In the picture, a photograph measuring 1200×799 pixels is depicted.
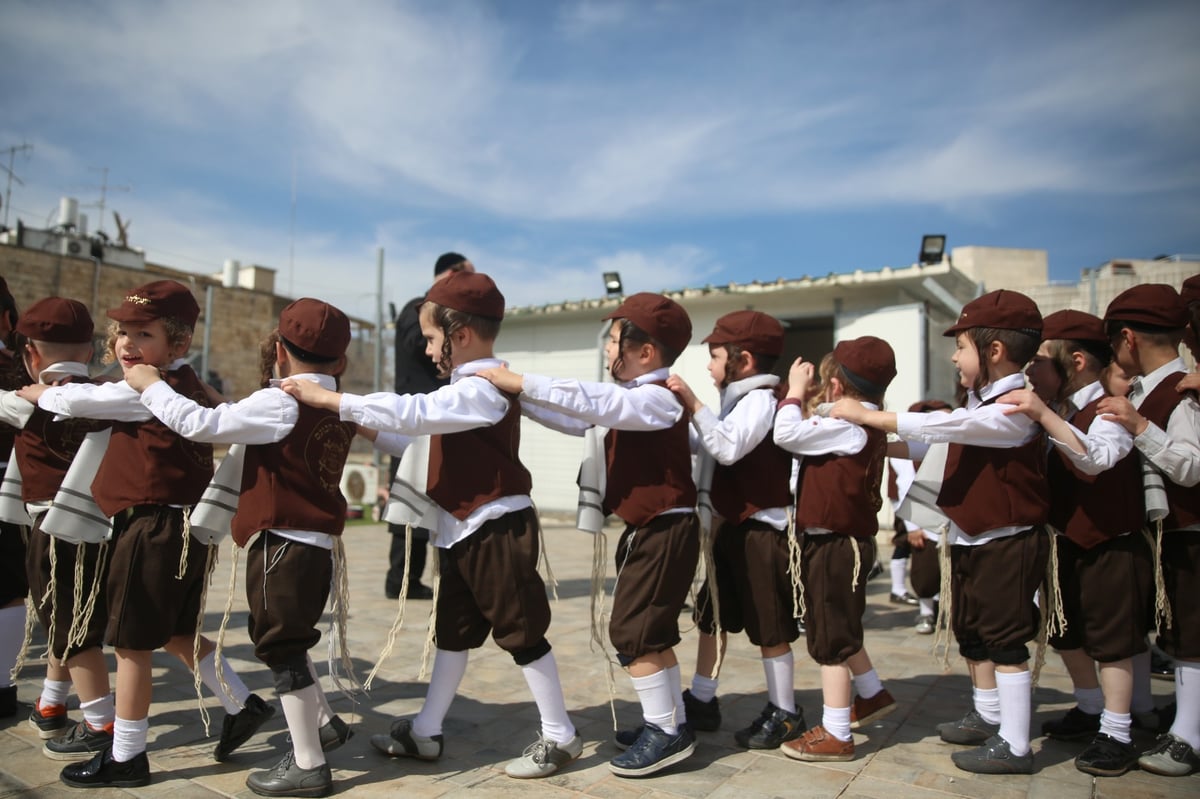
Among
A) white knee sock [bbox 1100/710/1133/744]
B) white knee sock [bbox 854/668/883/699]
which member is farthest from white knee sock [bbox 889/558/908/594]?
white knee sock [bbox 1100/710/1133/744]

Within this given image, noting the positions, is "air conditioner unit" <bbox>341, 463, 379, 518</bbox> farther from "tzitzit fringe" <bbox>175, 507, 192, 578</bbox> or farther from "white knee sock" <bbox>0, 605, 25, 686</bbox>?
"tzitzit fringe" <bbox>175, 507, 192, 578</bbox>

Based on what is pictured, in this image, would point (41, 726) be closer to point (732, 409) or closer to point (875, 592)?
point (732, 409)

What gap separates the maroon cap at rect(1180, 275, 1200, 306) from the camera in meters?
3.43

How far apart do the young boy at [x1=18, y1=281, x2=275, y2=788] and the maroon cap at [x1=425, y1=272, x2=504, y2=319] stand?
1.03m

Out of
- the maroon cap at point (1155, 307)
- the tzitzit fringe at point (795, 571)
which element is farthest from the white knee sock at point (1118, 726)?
the maroon cap at point (1155, 307)

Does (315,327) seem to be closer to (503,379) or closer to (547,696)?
(503,379)

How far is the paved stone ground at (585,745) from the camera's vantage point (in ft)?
9.60

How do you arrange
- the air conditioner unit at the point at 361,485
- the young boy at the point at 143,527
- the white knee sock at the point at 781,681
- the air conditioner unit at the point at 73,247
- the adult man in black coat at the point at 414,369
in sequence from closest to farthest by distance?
the young boy at the point at 143,527, the white knee sock at the point at 781,681, the adult man in black coat at the point at 414,369, the air conditioner unit at the point at 361,485, the air conditioner unit at the point at 73,247

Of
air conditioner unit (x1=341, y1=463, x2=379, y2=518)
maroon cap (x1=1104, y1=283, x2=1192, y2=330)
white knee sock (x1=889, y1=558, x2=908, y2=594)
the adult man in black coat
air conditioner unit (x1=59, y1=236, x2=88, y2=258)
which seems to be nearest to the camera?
maroon cap (x1=1104, y1=283, x2=1192, y2=330)

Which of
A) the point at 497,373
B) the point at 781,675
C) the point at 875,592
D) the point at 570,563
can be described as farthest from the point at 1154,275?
the point at 497,373

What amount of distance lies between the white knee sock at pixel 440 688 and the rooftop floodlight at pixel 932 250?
27.8ft

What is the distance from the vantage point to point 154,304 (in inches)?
123

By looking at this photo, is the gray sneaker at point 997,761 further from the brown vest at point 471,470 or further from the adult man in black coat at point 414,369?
the adult man in black coat at point 414,369

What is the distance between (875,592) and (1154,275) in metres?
7.51
